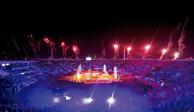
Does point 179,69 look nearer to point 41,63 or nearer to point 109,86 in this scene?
point 109,86

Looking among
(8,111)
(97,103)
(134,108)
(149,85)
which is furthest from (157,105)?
(8,111)

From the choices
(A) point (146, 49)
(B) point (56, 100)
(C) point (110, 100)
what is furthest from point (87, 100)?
(A) point (146, 49)

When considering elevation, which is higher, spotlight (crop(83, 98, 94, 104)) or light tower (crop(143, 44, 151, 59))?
light tower (crop(143, 44, 151, 59))

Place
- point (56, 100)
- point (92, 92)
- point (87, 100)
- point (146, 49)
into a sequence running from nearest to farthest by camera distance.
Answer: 1. point (87, 100)
2. point (56, 100)
3. point (92, 92)
4. point (146, 49)

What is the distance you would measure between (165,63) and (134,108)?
36.8 metres

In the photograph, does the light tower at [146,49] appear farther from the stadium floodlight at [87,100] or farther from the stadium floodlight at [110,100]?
the stadium floodlight at [87,100]

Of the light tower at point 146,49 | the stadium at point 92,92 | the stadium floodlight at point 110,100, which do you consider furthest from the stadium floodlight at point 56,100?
the light tower at point 146,49

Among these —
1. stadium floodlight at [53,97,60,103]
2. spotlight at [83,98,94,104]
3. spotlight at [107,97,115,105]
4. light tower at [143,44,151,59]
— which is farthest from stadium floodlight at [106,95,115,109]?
light tower at [143,44,151,59]

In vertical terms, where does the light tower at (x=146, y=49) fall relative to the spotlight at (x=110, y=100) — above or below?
above

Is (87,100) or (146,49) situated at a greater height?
(146,49)

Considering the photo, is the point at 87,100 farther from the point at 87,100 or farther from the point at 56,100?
the point at 56,100

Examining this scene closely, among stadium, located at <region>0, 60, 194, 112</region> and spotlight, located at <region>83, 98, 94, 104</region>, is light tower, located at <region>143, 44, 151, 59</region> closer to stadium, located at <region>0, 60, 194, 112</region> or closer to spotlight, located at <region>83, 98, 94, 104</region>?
stadium, located at <region>0, 60, 194, 112</region>

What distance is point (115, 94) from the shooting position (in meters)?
43.5

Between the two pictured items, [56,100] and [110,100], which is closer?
[110,100]
